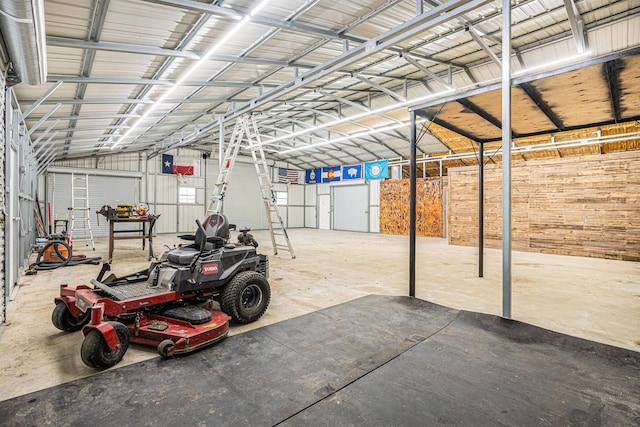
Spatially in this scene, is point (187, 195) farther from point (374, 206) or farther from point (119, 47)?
point (119, 47)

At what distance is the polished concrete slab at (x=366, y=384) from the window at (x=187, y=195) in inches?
555

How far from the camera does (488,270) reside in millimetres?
6348

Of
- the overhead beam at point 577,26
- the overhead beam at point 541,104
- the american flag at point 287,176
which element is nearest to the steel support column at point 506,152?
the overhead beam at point 541,104

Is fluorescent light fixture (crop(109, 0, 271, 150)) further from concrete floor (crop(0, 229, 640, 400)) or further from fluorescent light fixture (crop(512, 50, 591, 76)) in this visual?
fluorescent light fixture (crop(512, 50, 591, 76))

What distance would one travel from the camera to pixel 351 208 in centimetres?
1775

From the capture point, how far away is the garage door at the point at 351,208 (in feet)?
55.9

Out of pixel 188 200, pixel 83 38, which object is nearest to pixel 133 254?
pixel 83 38

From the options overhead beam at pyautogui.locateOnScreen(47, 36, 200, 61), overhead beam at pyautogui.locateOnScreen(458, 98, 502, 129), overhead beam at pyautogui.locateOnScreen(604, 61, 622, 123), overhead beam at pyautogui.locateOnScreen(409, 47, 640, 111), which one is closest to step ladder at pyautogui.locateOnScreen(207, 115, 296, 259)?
overhead beam at pyautogui.locateOnScreen(47, 36, 200, 61)

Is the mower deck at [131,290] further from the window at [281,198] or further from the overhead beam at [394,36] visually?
the window at [281,198]

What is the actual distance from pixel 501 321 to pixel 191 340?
3135 mm

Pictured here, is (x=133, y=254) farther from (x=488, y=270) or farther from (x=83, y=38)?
(x=488, y=270)

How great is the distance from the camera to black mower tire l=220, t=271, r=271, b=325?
3.32 meters

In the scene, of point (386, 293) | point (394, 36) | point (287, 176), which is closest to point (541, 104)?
point (394, 36)

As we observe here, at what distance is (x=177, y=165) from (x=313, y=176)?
801cm
